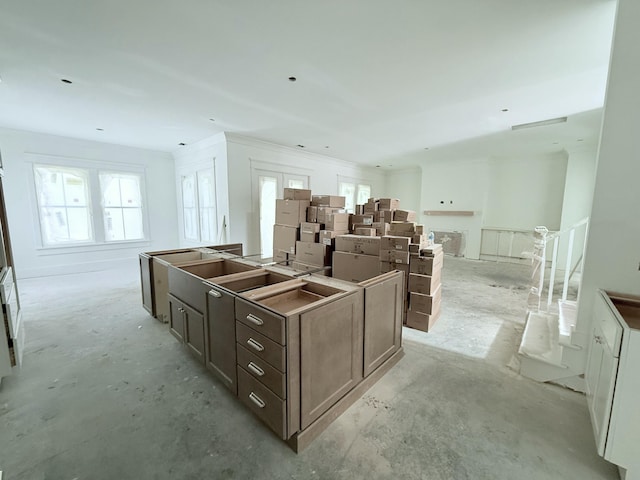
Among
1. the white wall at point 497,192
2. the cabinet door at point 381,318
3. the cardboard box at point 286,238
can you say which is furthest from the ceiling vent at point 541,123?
the cardboard box at point 286,238

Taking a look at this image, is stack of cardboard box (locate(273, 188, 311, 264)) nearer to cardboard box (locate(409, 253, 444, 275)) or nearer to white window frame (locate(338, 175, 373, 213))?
cardboard box (locate(409, 253, 444, 275))

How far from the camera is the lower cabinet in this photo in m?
2.03

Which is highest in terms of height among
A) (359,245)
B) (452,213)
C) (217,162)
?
(217,162)

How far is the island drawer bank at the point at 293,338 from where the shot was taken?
1.38m

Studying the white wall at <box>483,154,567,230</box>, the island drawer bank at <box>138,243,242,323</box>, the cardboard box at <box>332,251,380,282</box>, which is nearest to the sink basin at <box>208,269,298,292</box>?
the island drawer bank at <box>138,243,242,323</box>

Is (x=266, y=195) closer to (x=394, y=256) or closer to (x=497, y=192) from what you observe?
(x=394, y=256)

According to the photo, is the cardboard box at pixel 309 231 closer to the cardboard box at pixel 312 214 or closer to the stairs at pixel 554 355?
the cardboard box at pixel 312 214

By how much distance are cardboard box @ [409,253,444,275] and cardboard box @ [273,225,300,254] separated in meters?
2.13

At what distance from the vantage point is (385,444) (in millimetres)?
1497

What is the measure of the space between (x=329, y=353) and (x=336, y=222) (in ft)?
8.48

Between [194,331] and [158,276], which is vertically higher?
[158,276]

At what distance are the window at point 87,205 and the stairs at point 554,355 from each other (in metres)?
7.38

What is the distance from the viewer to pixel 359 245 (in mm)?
3504

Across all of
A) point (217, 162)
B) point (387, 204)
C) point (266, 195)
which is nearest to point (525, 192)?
point (387, 204)
